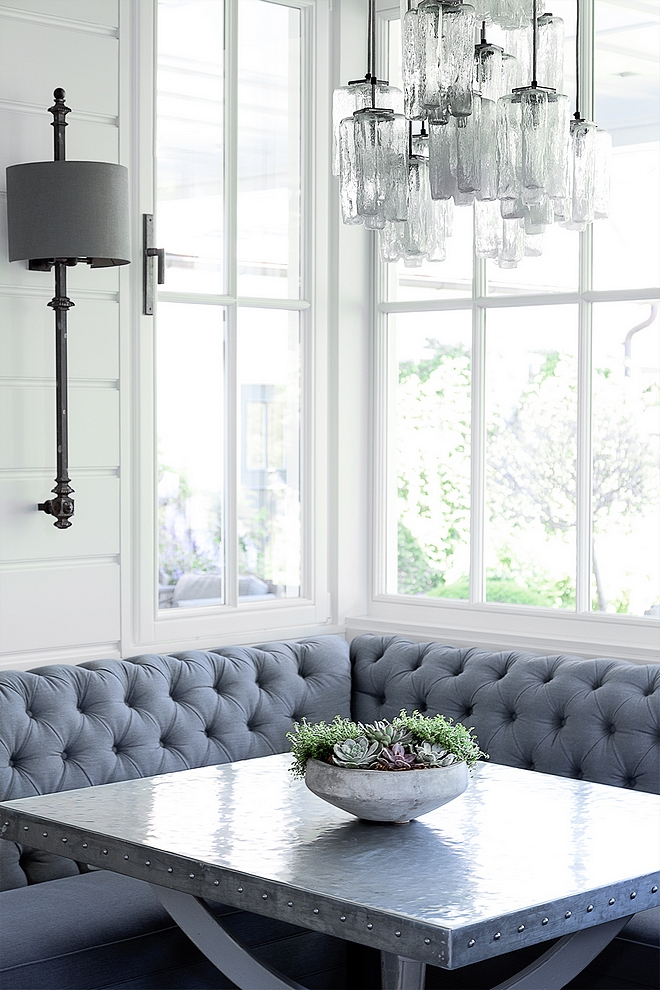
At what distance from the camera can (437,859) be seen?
7.88 feet

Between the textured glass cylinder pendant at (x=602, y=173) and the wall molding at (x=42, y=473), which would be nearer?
the textured glass cylinder pendant at (x=602, y=173)

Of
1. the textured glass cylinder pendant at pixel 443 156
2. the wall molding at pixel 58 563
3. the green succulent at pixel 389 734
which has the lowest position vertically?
the green succulent at pixel 389 734

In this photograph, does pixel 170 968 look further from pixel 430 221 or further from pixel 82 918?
pixel 430 221

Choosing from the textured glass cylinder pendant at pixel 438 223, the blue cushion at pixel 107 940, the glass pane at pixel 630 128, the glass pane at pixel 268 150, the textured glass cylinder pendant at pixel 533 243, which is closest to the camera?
the textured glass cylinder pendant at pixel 438 223

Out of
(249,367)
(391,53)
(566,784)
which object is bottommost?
(566,784)

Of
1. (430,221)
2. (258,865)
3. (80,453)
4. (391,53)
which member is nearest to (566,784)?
(258,865)

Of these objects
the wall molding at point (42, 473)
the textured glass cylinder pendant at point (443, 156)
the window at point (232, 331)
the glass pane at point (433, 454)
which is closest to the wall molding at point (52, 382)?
the window at point (232, 331)

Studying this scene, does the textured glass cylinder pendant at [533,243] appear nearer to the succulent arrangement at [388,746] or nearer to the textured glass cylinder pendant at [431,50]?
the textured glass cylinder pendant at [431,50]

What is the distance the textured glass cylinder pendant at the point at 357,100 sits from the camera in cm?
229

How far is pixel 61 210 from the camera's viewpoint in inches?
137

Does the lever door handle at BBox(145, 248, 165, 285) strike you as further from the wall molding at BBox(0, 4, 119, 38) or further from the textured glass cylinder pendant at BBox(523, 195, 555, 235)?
the textured glass cylinder pendant at BBox(523, 195, 555, 235)

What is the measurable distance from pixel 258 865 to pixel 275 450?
6.96 feet

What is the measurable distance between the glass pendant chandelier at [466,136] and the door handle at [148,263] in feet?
5.17

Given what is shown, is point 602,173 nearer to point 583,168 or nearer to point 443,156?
point 583,168
